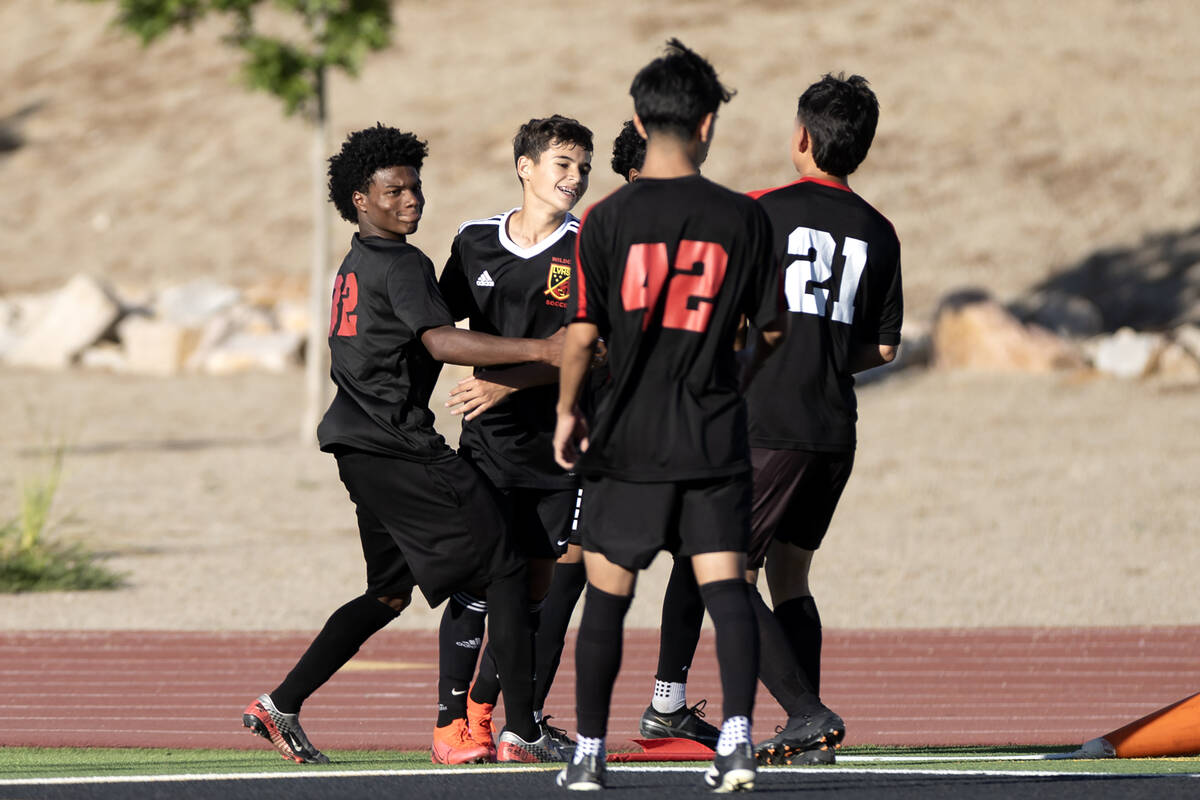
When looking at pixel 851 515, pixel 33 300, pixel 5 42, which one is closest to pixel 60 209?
pixel 33 300

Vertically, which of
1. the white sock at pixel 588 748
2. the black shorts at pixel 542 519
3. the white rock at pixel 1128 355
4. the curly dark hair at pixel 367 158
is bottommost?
the white sock at pixel 588 748

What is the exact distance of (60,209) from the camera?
39.3 metres

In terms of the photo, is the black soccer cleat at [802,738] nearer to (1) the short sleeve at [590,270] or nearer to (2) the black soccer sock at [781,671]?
(2) the black soccer sock at [781,671]

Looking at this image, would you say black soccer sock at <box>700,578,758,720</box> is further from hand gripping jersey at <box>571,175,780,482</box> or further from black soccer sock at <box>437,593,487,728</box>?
black soccer sock at <box>437,593,487,728</box>

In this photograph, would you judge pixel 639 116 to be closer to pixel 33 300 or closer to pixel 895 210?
pixel 33 300

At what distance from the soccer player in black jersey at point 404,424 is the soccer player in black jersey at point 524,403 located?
254mm

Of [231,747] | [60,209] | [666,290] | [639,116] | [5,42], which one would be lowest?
[231,747]

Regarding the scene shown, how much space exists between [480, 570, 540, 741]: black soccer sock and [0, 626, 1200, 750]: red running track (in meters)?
0.82

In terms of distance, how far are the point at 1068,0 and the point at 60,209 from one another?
23199 mm

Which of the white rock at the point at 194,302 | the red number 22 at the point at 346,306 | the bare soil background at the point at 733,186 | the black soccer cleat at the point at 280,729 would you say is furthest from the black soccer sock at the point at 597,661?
the white rock at the point at 194,302

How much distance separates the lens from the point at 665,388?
14.4ft

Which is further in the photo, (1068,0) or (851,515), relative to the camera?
(1068,0)

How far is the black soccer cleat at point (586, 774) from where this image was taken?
4422 millimetres

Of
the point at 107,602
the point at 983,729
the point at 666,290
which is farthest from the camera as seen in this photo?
the point at 107,602
